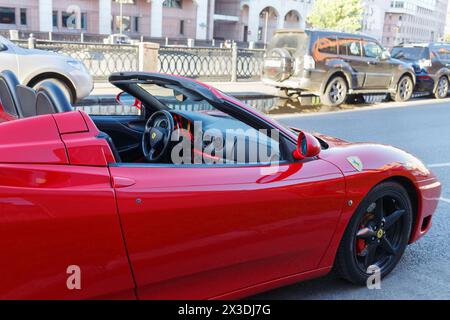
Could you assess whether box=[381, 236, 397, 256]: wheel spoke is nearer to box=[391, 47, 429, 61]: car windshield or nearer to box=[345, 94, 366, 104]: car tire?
box=[345, 94, 366, 104]: car tire

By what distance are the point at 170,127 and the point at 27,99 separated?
980mm

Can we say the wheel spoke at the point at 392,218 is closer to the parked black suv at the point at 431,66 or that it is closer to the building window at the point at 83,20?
the parked black suv at the point at 431,66

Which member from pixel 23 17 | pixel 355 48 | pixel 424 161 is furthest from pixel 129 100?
pixel 23 17

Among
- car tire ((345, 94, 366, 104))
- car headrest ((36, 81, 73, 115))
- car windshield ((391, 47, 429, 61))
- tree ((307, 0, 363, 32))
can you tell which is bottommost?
car tire ((345, 94, 366, 104))

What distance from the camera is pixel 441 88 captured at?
16.7m

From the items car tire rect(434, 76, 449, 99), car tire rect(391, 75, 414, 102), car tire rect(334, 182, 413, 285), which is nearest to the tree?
car tire rect(434, 76, 449, 99)

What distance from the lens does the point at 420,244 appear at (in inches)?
165

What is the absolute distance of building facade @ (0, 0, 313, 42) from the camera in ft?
158

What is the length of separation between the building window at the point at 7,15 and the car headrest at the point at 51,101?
50279 mm

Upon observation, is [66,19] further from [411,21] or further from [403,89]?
[411,21]

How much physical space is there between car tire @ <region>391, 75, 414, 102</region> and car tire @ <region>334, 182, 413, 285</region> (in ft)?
41.3

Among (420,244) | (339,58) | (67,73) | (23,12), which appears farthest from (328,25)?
(420,244)

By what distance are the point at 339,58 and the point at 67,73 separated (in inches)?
277

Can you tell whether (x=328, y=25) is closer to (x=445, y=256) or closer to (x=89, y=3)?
(x=89, y=3)
